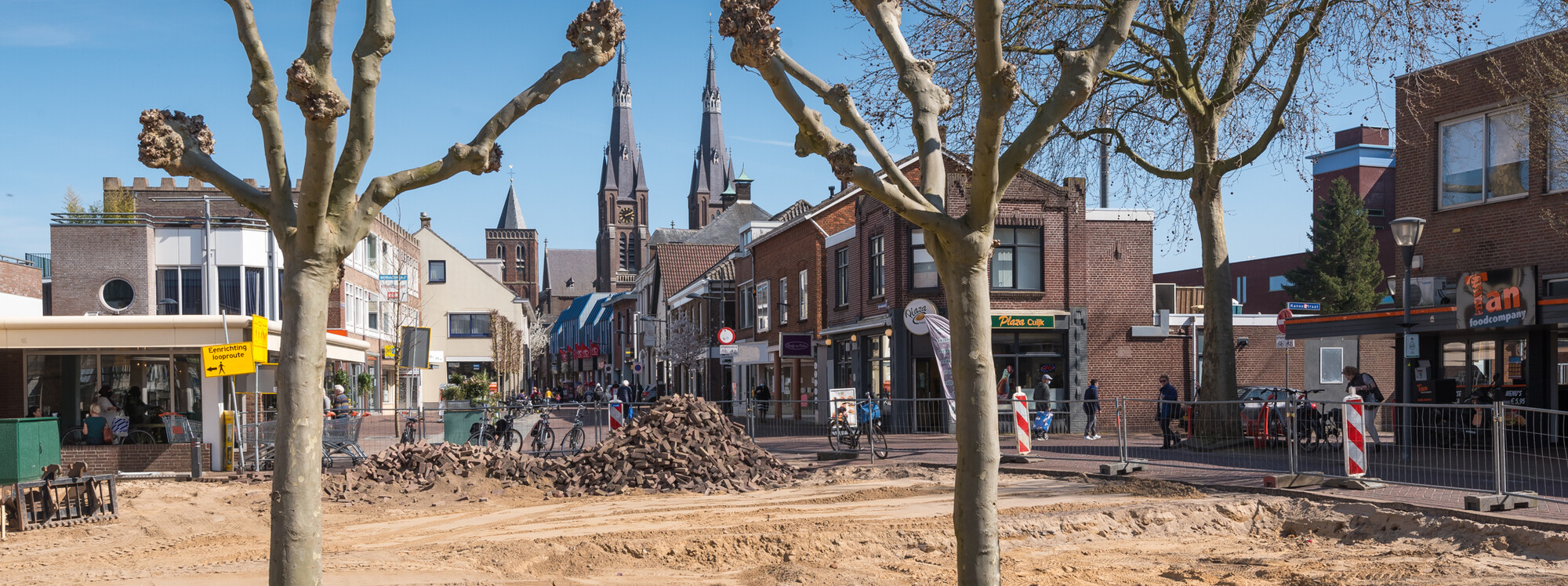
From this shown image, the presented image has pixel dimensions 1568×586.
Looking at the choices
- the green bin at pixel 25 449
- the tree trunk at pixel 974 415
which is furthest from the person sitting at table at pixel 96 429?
the tree trunk at pixel 974 415

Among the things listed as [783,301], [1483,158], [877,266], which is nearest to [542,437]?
[877,266]

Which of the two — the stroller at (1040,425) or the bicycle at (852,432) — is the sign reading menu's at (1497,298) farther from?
the bicycle at (852,432)

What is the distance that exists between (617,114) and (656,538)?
132 meters

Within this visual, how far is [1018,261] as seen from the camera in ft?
91.1

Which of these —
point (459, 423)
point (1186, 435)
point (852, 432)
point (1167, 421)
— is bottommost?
point (1186, 435)

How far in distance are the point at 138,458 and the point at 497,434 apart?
6.12 m

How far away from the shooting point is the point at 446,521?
12.8 m

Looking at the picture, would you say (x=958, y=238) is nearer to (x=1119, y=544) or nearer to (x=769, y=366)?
(x=1119, y=544)

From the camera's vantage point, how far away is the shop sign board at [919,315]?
2686 cm

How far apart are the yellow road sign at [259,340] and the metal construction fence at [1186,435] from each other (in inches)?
77.9

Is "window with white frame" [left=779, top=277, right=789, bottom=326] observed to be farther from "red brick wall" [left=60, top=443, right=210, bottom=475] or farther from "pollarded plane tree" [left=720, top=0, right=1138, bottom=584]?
"pollarded plane tree" [left=720, top=0, right=1138, bottom=584]

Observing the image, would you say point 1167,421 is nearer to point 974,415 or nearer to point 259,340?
point 974,415

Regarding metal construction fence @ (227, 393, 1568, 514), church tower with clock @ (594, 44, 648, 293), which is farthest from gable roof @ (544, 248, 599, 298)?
metal construction fence @ (227, 393, 1568, 514)

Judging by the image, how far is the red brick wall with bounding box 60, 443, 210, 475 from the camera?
17719 millimetres
